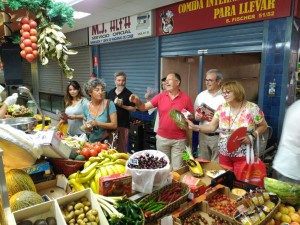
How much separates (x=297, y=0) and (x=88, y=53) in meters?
5.75

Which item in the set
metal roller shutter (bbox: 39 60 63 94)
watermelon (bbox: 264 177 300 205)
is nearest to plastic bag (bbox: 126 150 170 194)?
watermelon (bbox: 264 177 300 205)

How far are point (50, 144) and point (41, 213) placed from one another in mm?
478

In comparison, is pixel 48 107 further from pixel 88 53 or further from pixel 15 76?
pixel 15 76

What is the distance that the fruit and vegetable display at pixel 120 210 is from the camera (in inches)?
56.5

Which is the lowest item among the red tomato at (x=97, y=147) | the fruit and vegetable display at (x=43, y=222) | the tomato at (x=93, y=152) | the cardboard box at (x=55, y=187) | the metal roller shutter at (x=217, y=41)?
the cardboard box at (x=55, y=187)

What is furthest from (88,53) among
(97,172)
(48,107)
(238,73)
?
(97,172)

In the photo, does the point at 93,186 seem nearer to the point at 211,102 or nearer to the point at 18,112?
the point at 211,102

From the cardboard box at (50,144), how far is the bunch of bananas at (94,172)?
204 mm

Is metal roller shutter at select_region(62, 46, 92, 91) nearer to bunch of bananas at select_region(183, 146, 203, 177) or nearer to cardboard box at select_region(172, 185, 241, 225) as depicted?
bunch of bananas at select_region(183, 146, 203, 177)

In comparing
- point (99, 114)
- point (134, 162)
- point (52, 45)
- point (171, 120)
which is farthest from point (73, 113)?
point (134, 162)

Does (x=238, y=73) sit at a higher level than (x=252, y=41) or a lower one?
lower

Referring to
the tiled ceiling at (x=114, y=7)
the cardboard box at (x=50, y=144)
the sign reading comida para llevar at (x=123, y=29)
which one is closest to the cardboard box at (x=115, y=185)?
the cardboard box at (x=50, y=144)

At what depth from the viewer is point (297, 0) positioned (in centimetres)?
331

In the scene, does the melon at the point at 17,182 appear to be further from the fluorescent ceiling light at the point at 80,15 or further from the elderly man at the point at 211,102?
the fluorescent ceiling light at the point at 80,15
